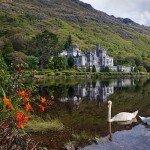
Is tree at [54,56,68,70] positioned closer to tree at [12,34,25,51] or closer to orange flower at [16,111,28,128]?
tree at [12,34,25,51]

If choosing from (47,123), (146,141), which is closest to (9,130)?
(146,141)

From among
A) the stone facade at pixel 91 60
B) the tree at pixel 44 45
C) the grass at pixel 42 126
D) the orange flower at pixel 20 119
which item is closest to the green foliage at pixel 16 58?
the tree at pixel 44 45

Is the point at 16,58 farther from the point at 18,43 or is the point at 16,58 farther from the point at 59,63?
the point at 18,43

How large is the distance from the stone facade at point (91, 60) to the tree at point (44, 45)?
74.9 ft

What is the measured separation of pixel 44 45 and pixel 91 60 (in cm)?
4102

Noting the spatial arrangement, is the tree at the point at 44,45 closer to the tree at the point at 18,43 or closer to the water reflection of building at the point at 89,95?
the tree at the point at 18,43

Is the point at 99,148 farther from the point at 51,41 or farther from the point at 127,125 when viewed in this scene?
the point at 51,41

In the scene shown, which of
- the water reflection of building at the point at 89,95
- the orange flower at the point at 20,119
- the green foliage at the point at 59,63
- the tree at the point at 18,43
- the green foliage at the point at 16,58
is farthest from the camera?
the tree at the point at 18,43

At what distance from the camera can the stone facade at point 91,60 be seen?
16562 centimetres

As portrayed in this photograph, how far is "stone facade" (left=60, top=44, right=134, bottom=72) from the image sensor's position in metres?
166

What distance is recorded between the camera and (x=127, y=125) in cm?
2444

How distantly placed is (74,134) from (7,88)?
20.5 feet

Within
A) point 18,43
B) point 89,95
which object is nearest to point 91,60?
point 18,43

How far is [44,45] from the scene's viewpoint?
A: 140 metres
